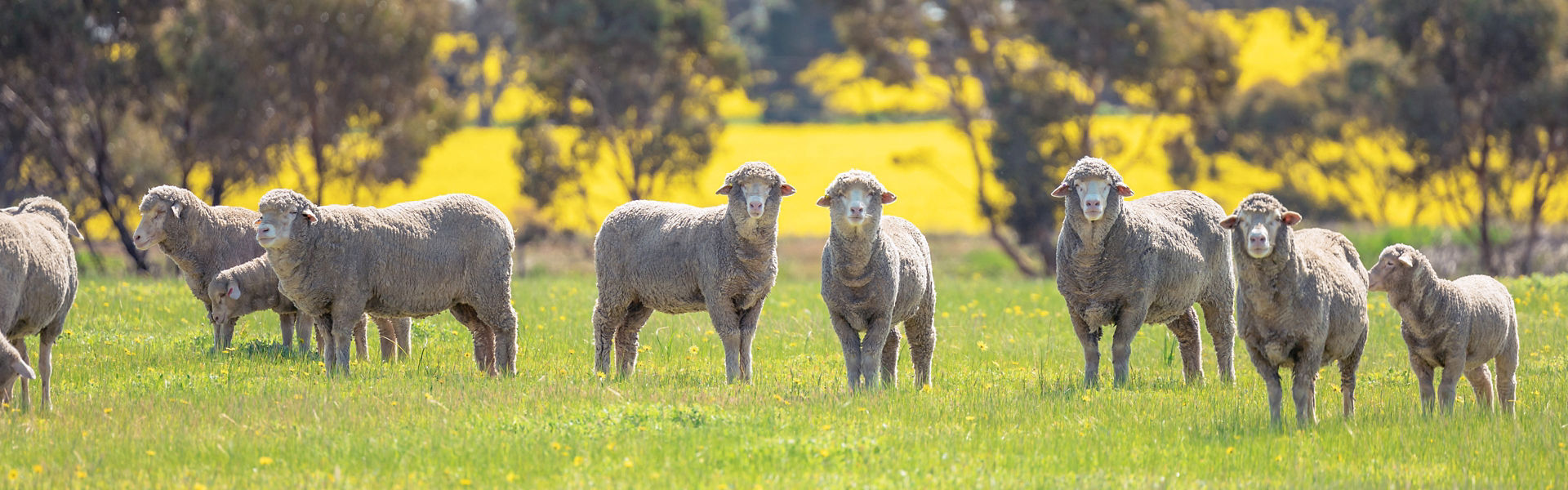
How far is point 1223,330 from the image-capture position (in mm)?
12672

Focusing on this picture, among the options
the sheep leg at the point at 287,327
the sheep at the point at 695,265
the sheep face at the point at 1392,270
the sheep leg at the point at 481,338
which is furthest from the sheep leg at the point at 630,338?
the sheep face at the point at 1392,270

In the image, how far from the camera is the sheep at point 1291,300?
29.2 ft

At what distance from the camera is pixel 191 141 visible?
3078cm

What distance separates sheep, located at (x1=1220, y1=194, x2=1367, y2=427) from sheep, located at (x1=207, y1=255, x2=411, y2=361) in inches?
294

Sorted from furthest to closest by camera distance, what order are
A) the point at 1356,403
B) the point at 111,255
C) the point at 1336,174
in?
the point at 1336,174 < the point at 111,255 < the point at 1356,403

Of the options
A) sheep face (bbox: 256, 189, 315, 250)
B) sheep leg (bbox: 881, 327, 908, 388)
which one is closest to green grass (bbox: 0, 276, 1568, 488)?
sheep leg (bbox: 881, 327, 908, 388)

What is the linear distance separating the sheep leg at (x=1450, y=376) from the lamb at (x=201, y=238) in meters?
9.30

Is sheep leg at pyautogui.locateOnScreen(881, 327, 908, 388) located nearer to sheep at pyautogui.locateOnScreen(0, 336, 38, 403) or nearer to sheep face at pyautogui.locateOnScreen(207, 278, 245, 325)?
sheep face at pyautogui.locateOnScreen(207, 278, 245, 325)

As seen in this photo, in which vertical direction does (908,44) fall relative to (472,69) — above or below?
below

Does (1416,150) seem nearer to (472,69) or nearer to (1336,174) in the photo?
(1336,174)

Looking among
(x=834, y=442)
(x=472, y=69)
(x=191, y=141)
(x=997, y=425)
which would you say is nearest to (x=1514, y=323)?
(x=997, y=425)

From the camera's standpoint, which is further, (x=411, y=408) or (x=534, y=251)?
(x=534, y=251)

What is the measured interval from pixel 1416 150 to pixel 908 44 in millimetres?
12793

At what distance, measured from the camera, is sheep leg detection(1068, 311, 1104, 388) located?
11648 millimetres
